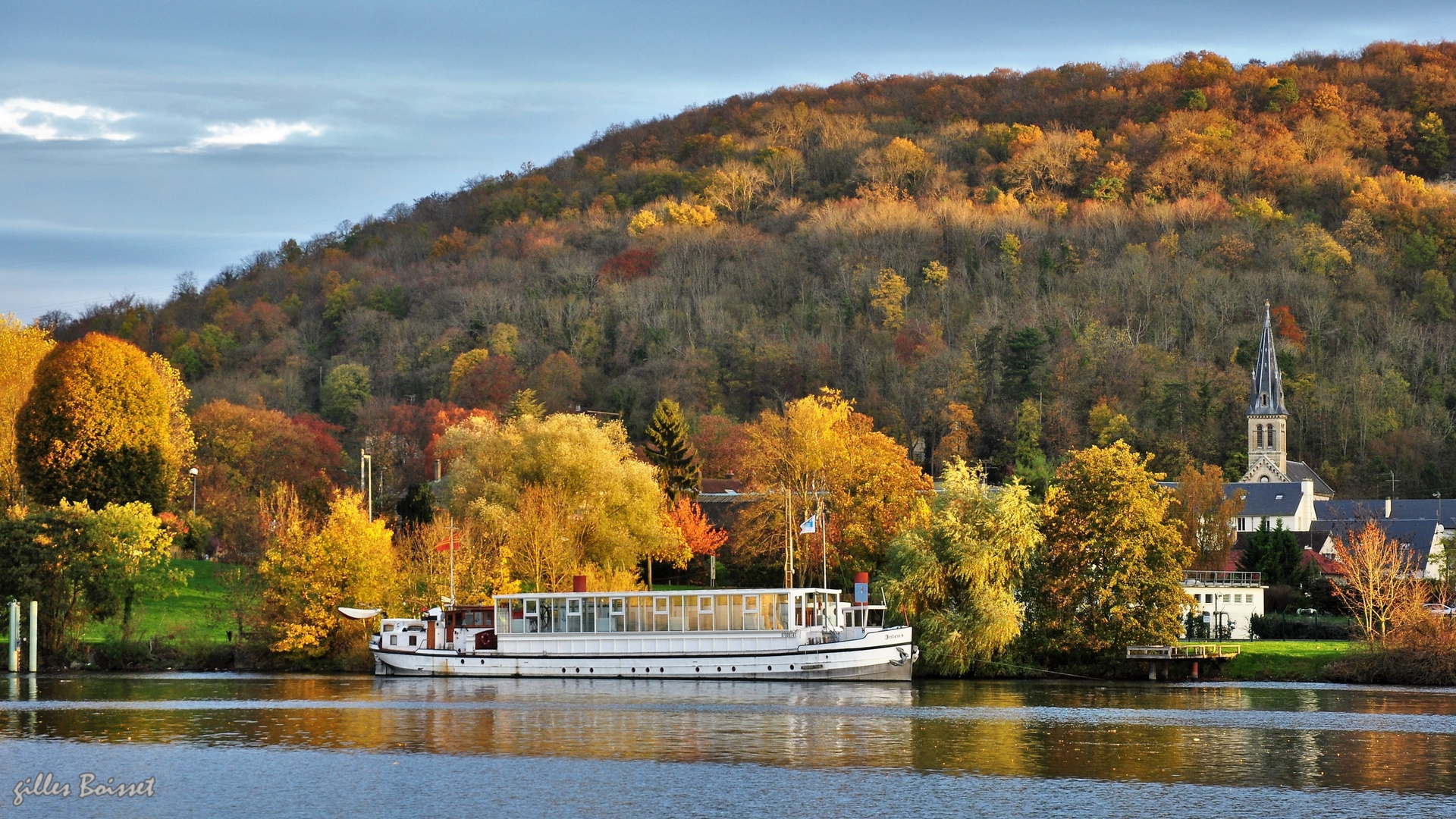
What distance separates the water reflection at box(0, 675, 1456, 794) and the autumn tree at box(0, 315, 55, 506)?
32556 mm

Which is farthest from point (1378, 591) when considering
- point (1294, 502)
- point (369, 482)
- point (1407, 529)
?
point (1294, 502)

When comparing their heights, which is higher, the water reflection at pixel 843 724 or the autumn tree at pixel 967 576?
the autumn tree at pixel 967 576

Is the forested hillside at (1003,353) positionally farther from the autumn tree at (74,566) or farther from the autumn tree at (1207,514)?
the autumn tree at (74,566)

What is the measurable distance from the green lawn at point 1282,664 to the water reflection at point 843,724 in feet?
11.2

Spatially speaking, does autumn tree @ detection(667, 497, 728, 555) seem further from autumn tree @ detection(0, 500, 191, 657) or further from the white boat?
autumn tree @ detection(0, 500, 191, 657)

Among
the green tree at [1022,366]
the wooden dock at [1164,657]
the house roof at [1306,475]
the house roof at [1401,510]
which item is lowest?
the wooden dock at [1164,657]

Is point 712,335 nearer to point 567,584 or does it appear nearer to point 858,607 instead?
point 567,584

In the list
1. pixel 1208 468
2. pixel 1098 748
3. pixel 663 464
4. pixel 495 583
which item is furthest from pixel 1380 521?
pixel 1098 748

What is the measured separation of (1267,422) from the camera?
458 ft

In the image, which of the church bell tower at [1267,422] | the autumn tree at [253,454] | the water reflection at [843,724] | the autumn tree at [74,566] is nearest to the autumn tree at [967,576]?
the water reflection at [843,724]

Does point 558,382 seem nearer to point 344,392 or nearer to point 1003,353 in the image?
point 344,392

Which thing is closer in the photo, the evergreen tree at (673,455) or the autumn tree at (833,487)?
the autumn tree at (833,487)

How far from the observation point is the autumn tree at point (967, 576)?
6444cm
